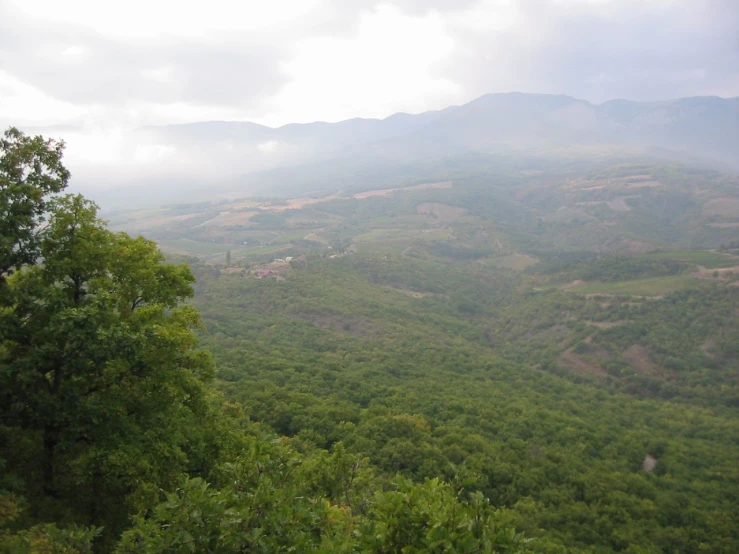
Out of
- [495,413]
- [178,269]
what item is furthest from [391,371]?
[178,269]

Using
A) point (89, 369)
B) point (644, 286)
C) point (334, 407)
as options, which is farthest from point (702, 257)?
point (89, 369)

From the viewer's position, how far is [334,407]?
108 ft

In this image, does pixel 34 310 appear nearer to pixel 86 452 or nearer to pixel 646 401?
pixel 86 452

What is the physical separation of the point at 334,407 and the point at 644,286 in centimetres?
8610

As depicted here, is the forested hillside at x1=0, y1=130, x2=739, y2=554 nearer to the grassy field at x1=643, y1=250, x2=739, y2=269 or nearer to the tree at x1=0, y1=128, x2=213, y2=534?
the tree at x1=0, y1=128, x2=213, y2=534

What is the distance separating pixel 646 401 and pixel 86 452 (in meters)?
64.1

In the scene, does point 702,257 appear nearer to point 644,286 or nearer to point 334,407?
point 644,286

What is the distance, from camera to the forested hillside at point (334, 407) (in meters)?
7.18

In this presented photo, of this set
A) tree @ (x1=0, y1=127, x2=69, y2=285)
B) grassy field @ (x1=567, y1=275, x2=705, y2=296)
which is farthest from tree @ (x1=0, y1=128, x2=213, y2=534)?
grassy field @ (x1=567, y1=275, x2=705, y2=296)

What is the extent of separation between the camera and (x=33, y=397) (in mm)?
10281

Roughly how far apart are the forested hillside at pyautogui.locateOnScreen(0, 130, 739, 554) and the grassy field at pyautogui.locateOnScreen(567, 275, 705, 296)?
876mm

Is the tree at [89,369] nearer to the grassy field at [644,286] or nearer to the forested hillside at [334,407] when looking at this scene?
the forested hillside at [334,407]

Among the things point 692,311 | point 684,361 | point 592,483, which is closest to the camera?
point 592,483

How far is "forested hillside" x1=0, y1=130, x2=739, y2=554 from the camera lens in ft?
23.6
